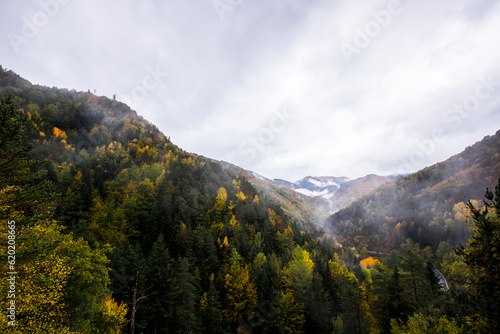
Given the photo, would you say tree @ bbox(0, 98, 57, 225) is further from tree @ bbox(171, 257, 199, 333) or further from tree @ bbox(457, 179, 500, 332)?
tree @ bbox(457, 179, 500, 332)

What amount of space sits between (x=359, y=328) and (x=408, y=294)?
9.46m

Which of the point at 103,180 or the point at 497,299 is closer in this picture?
the point at 497,299

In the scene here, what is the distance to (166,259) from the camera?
1443 inches

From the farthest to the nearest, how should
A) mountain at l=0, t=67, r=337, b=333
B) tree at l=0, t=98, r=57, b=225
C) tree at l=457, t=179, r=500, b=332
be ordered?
mountain at l=0, t=67, r=337, b=333, tree at l=0, t=98, r=57, b=225, tree at l=457, t=179, r=500, b=332

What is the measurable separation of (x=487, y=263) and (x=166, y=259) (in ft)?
129

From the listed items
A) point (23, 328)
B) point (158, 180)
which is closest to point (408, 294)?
point (23, 328)

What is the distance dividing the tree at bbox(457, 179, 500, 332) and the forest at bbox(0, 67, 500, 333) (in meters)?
0.06

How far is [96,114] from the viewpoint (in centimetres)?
12825

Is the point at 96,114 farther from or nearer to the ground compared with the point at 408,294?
farther from the ground

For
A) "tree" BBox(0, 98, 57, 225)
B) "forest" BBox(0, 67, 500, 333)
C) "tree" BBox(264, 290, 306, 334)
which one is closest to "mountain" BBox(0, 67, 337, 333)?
"tree" BBox(0, 98, 57, 225)

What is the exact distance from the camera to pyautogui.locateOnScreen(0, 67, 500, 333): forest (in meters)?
12.3

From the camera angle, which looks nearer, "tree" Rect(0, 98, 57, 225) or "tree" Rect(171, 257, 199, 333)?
"tree" Rect(0, 98, 57, 225)

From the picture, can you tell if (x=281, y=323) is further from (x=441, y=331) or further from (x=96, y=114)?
(x=96, y=114)

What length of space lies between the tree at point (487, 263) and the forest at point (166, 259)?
2.3 inches
